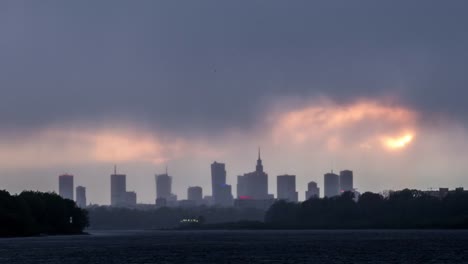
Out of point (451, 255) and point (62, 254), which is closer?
point (451, 255)

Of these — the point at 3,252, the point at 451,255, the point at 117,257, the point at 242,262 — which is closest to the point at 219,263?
the point at 242,262

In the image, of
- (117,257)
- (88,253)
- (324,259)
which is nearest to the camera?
(324,259)

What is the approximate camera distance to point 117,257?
522 feet

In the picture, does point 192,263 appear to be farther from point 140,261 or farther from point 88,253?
point 88,253

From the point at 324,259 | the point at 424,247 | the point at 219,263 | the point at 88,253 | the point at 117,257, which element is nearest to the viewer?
the point at 219,263

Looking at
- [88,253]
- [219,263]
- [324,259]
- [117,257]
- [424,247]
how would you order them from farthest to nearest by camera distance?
1. [424,247]
2. [88,253]
3. [117,257]
4. [324,259]
5. [219,263]

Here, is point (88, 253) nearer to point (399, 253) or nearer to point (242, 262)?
point (242, 262)

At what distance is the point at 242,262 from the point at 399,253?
1419 inches

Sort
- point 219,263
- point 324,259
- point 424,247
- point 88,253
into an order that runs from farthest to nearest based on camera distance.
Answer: point 424,247 → point 88,253 → point 324,259 → point 219,263

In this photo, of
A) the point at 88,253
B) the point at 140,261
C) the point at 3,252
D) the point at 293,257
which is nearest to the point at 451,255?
the point at 293,257

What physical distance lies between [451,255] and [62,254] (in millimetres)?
65495

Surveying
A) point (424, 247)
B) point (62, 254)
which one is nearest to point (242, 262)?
point (62, 254)

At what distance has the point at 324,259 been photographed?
147 m

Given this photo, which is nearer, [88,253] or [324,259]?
[324,259]
